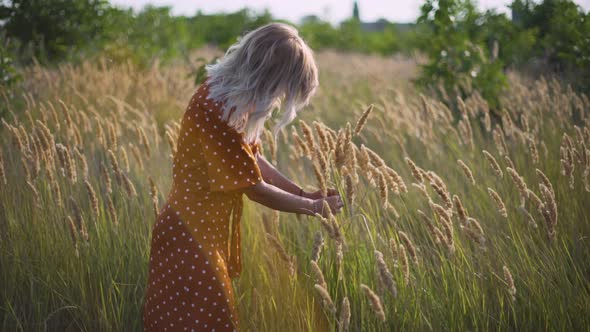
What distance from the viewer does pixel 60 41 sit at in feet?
23.7

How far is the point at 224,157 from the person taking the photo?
1908 mm

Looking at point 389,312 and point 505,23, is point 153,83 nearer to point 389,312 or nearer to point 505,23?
point 505,23

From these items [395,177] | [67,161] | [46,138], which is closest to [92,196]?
[67,161]

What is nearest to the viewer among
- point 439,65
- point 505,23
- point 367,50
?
point 439,65

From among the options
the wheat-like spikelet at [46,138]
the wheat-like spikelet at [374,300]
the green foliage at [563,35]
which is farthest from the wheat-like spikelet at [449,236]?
the green foliage at [563,35]

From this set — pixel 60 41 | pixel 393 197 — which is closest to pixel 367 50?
pixel 60 41

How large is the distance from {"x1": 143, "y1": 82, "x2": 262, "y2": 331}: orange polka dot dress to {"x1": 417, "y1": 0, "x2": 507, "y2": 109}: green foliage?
378cm

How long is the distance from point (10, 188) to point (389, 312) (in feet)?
7.78

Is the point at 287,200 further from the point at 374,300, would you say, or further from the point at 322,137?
the point at 374,300

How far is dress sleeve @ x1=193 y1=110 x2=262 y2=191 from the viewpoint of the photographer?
Result: 6.24ft

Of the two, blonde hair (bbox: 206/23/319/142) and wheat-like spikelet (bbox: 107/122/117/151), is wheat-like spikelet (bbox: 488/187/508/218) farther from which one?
wheat-like spikelet (bbox: 107/122/117/151)

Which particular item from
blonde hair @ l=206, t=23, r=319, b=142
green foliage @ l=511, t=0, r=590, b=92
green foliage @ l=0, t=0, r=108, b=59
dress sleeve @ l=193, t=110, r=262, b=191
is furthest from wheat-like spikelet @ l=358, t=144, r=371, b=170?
green foliage @ l=0, t=0, r=108, b=59

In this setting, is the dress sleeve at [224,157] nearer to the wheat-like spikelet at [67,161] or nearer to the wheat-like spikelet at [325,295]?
the wheat-like spikelet at [325,295]

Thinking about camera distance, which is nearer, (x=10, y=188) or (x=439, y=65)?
(x=10, y=188)
